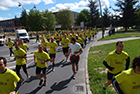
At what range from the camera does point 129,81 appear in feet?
7.32

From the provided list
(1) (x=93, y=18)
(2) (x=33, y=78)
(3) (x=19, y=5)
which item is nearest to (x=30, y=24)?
(3) (x=19, y=5)

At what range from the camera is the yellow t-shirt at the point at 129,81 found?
221cm

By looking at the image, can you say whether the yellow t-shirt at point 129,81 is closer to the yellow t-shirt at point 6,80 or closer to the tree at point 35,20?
the yellow t-shirt at point 6,80

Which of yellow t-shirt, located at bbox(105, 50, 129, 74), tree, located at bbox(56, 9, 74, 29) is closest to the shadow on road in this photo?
yellow t-shirt, located at bbox(105, 50, 129, 74)

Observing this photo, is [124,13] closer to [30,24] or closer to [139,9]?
[139,9]

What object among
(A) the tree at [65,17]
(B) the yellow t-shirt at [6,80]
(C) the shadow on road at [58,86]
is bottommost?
(C) the shadow on road at [58,86]

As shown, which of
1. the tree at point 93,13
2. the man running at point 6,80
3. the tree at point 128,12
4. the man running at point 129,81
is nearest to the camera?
the man running at point 129,81

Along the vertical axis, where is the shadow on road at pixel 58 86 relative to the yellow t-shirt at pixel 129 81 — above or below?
below

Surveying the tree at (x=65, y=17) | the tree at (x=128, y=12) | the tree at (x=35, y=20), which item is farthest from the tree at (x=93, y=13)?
the tree at (x=35, y=20)

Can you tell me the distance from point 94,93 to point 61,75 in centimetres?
249

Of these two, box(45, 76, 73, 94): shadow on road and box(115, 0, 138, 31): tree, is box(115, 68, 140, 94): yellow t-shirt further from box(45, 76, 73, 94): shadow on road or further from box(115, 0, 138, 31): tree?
box(115, 0, 138, 31): tree

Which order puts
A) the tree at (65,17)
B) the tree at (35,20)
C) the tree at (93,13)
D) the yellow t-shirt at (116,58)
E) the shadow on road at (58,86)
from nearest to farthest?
the yellow t-shirt at (116,58) → the shadow on road at (58,86) → the tree at (35,20) → the tree at (65,17) → the tree at (93,13)

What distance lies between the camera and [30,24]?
111 ft

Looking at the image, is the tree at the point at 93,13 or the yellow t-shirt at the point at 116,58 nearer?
the yellow t-shirt at the point at 116,58
